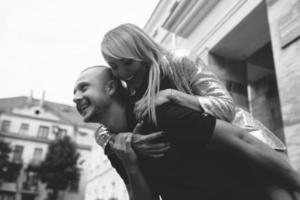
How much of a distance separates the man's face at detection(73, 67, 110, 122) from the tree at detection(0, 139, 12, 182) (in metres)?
34.4

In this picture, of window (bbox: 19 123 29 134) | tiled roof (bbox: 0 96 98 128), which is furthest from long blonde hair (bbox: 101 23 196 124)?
window (bbox: 19 123 29 134)

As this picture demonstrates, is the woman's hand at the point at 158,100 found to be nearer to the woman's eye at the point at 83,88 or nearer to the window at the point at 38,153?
the woman's eye at the point at 83,88

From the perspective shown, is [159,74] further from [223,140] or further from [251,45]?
[251,45]

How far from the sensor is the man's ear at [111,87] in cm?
144

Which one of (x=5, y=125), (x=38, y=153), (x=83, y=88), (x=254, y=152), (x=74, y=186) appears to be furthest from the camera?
(x=38, y=153)

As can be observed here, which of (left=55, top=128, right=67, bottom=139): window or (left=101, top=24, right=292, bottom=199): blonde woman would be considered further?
(left=55, top=128, right=67, bottom=139): window

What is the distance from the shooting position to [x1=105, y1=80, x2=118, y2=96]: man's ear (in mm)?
1440

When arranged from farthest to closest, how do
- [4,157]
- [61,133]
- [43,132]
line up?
[61,133] < [43,132] < [4,157]

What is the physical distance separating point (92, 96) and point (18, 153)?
37.1 metres

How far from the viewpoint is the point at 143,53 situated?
1.33 m

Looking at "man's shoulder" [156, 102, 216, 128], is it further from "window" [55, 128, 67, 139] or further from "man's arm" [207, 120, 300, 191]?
"window" [55, 128, 67, 139]

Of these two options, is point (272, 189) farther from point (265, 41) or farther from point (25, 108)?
point (25, 108)

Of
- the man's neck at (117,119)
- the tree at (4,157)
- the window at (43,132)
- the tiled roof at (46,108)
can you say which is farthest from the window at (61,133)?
the man's neck at (117,119)

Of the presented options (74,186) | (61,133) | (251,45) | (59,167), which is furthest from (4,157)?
(251,45)
